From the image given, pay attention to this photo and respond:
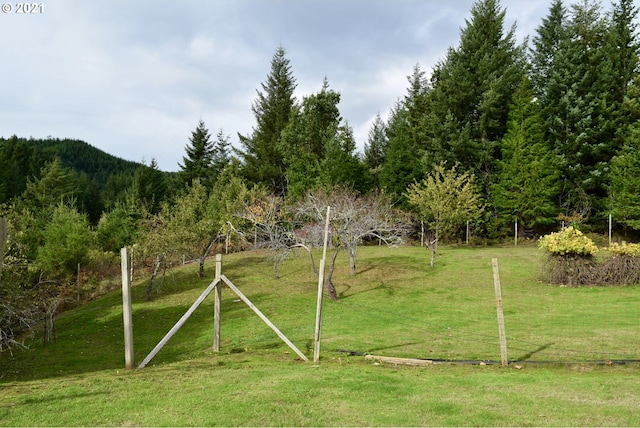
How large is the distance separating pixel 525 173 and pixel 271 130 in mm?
26487

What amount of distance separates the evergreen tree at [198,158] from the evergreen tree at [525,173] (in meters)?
29.2

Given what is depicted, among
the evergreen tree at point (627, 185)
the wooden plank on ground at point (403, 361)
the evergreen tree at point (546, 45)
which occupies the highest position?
the evergreen tree at point (546, 45)

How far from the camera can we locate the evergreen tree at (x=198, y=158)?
4703 centimetres

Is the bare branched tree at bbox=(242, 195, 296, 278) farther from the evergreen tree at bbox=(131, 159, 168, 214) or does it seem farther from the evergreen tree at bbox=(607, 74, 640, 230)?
the evergreen tree at bbox=(607, 74, 640, 230)

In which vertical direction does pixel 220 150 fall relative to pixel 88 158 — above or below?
below

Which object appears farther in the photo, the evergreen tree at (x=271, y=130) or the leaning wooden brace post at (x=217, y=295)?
the evergreen tree at (x=271, y=130)

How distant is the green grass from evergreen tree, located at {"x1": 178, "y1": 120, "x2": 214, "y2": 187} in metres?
27.1

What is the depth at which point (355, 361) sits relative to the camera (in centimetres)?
880

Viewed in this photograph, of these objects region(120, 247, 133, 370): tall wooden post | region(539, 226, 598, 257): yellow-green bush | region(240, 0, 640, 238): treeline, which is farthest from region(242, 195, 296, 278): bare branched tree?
region(539, 226, 598, 257): yellow-green bush

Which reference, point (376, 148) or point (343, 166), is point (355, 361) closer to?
point (343, 166)

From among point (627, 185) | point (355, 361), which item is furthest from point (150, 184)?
point (627, 185)

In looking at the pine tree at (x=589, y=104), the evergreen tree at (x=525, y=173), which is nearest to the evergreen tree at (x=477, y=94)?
the evergreen tree at (x=525, y=173)

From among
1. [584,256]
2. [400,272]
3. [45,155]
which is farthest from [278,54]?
[584,256]

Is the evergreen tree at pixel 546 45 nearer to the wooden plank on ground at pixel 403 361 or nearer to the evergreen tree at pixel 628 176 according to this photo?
the evergreen tree at pixel 628 176
